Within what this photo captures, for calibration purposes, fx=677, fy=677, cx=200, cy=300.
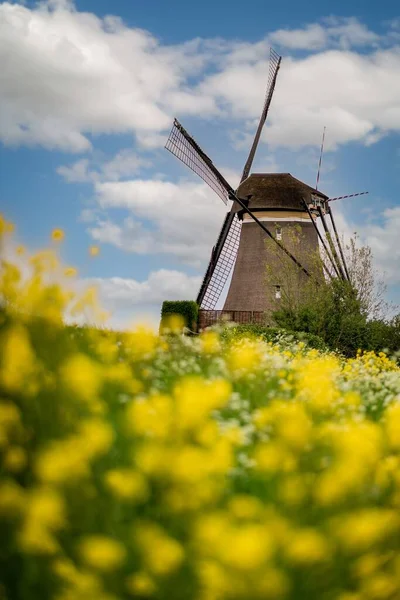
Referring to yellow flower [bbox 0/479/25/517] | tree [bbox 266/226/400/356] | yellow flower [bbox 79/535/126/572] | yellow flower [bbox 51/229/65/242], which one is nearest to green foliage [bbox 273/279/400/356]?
tree [bbox 266/226/400/356]

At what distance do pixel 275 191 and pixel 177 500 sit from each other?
2644cm

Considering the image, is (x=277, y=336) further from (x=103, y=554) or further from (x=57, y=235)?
(x=103, y=554)

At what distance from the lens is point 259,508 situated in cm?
296

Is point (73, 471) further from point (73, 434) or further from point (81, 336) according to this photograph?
point (81, 336)

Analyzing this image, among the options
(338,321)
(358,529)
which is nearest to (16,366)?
(358,529)

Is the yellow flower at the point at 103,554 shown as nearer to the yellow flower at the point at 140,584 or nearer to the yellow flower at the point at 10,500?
the yellow flower at the point at 140,584

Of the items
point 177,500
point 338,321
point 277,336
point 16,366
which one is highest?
point 338,321

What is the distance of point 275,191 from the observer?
28562mm

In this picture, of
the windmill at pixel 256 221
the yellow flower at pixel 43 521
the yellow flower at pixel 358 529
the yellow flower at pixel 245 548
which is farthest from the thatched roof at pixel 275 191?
the yellow flower at pixel 245 548

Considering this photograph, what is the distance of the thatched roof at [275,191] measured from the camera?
92.8 ft

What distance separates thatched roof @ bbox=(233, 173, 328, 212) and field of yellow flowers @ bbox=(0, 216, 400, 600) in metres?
24.5

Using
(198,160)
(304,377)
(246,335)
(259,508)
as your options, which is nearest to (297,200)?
(198,160)

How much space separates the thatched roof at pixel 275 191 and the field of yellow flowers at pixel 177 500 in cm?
2455

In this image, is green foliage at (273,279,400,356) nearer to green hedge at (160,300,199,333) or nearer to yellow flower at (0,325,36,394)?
green hedge at (160,300,199,333)
